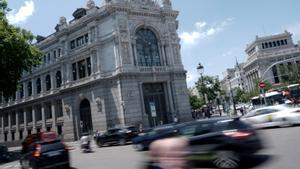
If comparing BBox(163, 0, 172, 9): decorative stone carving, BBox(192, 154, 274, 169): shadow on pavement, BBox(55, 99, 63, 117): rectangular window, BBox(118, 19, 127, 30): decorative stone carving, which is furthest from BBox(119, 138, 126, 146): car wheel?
BBox(163, 0, 172, 9): decorative stone carving

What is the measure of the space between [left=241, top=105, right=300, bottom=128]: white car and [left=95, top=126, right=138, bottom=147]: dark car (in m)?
9.55

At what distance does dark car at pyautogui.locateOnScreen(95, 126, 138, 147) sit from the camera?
23.4 metres

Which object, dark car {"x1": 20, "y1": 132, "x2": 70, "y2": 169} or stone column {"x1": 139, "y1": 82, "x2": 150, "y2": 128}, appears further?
stone column {"x1": 139, "y1": 82, "x2": 150, "y2": 128}

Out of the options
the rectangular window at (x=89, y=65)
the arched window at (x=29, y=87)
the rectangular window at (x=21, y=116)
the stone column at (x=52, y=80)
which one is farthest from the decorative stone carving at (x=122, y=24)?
Answer: the rectangular window at (x=21, y=116)

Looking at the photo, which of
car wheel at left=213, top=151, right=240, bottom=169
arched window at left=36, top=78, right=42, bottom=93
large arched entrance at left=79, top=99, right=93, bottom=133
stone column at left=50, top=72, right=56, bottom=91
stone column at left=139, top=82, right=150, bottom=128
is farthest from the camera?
arched window at left=36, top=78, right=42, bottom=93

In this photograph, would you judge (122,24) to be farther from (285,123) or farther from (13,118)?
(13,118)

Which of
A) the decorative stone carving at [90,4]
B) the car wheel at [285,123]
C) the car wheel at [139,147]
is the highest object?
the decorative stone carving at [90,4]

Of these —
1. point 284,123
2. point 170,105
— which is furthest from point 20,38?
point 284,123

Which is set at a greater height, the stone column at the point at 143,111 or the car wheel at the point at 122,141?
the stone column at the point at 143,111

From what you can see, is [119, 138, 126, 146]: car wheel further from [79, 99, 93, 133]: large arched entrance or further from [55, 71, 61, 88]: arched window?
[55, 71, 61, 88]: arched window

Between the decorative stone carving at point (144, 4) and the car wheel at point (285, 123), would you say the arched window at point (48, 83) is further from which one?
the car wheel at point (285, 123)

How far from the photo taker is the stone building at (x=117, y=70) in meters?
35.1

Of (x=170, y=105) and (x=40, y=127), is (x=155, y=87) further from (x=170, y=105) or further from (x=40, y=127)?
(x=40, y=127)

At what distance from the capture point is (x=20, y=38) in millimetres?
30938
